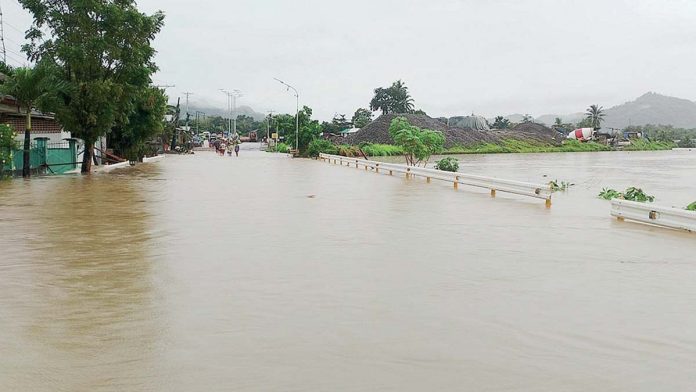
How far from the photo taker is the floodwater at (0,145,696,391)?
17.1 feet

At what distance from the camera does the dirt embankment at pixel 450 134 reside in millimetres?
112062

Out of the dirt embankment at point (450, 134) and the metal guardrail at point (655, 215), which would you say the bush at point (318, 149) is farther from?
the metal guardrail at point (655, 215)

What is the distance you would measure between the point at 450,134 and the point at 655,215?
108796 mm

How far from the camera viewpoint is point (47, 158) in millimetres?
34188

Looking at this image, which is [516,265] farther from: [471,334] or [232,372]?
[232,372]

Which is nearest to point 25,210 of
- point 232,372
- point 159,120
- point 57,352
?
point 57,352

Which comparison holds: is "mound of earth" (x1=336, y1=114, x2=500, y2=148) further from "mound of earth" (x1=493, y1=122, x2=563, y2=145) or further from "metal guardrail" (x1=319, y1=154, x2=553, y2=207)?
"metal guardrail" (x1=319, y1=154, x2=553, y2=207)

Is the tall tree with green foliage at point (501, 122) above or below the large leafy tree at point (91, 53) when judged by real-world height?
above

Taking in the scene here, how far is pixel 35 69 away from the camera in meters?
28.6

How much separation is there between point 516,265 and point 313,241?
397 cm

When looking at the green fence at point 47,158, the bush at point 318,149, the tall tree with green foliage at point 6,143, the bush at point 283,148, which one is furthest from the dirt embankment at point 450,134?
the tall tree with green foliage at point 6,143

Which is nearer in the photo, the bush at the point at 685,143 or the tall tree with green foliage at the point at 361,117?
the tall tree with green foliage at the point at 361,117

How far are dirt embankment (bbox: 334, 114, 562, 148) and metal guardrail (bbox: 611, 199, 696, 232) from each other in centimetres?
9049

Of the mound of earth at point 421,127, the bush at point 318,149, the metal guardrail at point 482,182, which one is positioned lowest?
the metal guardrail at point 482,182
